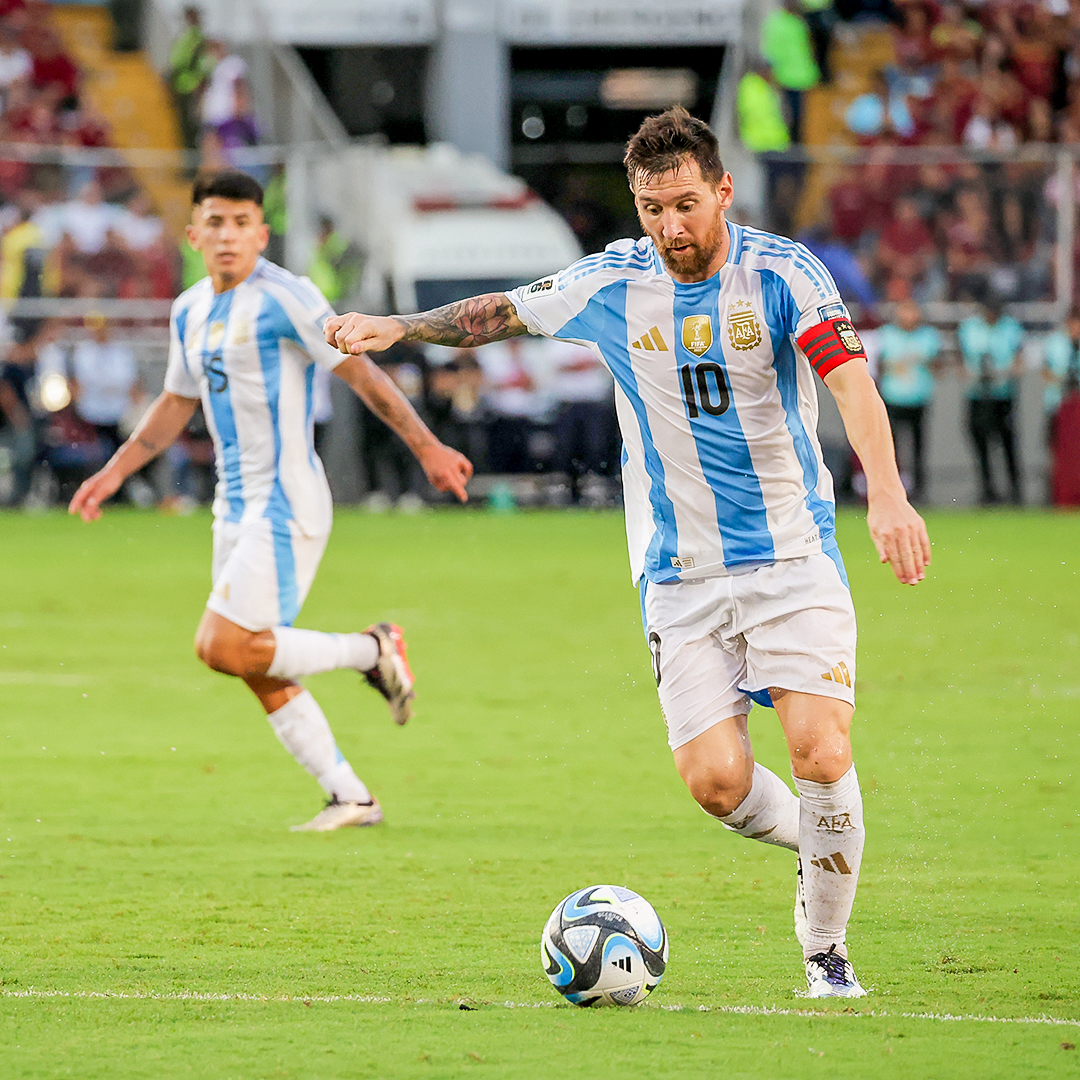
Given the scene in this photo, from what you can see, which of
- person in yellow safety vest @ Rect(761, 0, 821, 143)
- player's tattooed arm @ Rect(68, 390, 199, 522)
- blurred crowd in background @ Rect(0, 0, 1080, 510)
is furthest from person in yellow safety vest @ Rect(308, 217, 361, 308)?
player's tattooed arm @ Rect(68, 390, 199, 522)

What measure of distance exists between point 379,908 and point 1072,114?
2096 cm

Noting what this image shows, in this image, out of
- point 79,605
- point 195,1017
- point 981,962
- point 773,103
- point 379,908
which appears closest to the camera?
point 195,1017

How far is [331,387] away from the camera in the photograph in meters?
21.4

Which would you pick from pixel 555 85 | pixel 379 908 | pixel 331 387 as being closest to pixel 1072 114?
pixel 555 85

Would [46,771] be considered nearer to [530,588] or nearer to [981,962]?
[981,962]

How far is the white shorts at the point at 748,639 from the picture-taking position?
4816 millimetres

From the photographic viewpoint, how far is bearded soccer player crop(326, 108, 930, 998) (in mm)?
A: 4770

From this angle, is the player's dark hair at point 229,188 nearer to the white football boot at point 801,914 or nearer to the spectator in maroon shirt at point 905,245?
the white football boot at point 801,914

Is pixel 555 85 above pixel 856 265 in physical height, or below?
above

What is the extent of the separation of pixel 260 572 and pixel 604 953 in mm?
3082

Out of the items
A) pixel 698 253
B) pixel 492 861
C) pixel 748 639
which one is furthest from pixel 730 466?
pixel 492 861

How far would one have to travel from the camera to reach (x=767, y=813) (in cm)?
512

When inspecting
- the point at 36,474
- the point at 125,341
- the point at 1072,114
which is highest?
the point at 1072,114

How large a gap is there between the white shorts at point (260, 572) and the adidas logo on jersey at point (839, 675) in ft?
9.74
